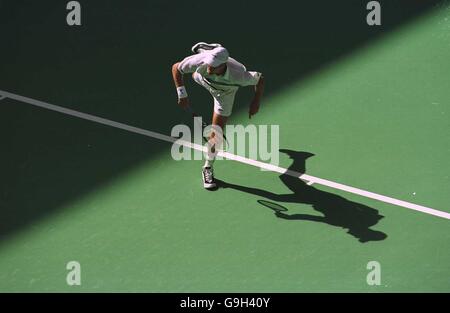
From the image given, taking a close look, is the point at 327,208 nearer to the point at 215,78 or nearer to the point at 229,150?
the point at 229,150

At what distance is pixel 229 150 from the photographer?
11.3 meters

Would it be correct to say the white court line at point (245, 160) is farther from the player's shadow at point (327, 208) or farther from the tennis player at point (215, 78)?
the tennis player at point (215, 78)

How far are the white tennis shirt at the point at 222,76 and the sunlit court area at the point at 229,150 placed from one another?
5 centimetres

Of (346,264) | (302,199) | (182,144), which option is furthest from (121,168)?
(346,264)

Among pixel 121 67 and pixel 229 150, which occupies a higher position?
pixel 121 67

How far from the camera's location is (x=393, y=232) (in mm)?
9703

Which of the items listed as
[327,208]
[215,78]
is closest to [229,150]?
[215,78]

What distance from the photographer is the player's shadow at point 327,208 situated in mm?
9789

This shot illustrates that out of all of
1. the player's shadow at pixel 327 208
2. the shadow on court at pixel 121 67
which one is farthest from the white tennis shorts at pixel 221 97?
the shadow on court at pixel 121 67

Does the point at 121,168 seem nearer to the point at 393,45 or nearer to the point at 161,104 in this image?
the point at 161,104

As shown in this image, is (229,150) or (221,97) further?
(229,150)

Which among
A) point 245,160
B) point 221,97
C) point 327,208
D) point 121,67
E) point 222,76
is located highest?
point 121,67

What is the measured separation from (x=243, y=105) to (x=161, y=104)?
1.30 metres

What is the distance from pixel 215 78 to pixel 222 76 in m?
0.12
